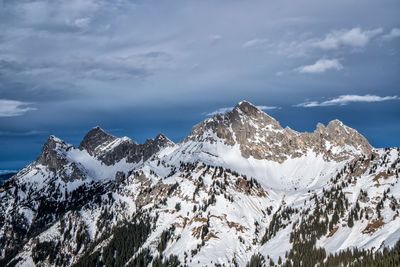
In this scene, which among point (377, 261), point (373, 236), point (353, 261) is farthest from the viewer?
point (373, 236)

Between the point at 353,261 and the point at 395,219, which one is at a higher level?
the point at 395,219

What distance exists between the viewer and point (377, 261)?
15588 centimetres

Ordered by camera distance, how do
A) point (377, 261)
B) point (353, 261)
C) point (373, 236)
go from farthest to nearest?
point (373, 236) < point (353, 261) < point (377, 261)

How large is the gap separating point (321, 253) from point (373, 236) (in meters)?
31.8

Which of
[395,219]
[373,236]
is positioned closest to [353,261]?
[373,236]

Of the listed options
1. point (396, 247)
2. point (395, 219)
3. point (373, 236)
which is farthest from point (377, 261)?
point (395, 219)

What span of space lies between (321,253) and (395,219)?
1938 inches

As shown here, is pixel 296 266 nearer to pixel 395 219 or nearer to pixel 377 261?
pixel 377 261

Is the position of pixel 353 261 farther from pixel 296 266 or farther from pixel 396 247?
pixel 296 266

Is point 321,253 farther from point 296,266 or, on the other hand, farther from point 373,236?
point 373,236

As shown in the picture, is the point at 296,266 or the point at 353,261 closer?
the point at 353,261

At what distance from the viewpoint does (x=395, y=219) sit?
19900 cm

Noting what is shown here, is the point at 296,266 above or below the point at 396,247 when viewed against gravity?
below

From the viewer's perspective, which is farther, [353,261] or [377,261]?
[353,261]
